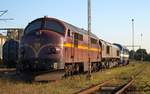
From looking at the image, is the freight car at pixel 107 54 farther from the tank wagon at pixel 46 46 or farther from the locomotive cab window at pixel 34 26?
the locomotive cab window at pixel 34 26

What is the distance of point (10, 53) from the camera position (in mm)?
40688

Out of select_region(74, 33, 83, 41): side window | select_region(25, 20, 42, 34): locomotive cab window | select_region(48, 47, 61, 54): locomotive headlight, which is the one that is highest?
select_region(25, 20, 42, 34): locomotive cab window

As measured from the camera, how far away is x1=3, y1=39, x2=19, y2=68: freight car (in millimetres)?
39500

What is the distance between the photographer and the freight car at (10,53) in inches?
1555

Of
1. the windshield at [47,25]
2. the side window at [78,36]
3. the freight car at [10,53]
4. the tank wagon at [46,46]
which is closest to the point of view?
the tank wagon at [46,46]

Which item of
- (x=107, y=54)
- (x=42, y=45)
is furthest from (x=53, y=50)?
(x=107, y=54)

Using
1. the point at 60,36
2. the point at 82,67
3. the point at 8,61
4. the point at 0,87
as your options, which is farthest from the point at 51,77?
the point at 8,61

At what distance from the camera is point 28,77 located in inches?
782

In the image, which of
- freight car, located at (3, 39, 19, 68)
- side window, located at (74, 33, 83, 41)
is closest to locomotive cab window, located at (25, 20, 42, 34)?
side window, located at (74, 33, 83, 41)

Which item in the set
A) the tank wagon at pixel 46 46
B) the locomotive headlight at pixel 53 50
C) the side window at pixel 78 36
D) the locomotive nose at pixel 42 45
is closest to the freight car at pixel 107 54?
the side window at pixel 78 36

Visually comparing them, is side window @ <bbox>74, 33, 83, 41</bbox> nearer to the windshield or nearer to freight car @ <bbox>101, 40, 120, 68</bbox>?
the windshield

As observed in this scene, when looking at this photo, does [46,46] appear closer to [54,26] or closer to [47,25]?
[47,25]

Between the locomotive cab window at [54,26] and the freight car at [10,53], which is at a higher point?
the locomotive cab window at [54,26]

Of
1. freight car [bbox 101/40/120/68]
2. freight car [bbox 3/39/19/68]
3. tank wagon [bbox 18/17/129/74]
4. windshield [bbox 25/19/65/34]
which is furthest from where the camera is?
freight car [bbox 101/40/120/68]
